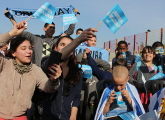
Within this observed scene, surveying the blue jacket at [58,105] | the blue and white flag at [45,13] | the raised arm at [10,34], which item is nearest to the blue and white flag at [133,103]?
the blue jacket at [58,105]

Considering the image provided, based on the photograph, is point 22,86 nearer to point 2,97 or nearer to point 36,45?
point 2,97

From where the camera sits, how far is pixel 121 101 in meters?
2.74

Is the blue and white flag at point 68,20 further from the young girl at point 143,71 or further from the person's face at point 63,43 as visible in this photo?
the person's face at point 63,43

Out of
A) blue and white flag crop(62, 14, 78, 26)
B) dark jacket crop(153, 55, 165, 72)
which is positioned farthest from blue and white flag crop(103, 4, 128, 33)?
dark jacket crop(153, 55, 165, 72)

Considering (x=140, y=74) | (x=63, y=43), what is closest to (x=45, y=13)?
(x=63, y=43)

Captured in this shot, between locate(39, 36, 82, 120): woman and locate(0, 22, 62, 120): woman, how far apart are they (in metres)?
0.19

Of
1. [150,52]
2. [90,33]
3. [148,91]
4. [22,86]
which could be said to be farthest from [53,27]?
[90,33]

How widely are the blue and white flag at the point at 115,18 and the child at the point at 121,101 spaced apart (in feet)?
2.40

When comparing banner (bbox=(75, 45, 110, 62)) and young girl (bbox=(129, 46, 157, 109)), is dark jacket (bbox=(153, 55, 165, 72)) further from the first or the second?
banner (bbox=(75, 45, 110, 62))

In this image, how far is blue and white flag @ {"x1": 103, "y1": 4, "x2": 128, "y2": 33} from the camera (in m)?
2.23

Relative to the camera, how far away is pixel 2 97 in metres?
2.10

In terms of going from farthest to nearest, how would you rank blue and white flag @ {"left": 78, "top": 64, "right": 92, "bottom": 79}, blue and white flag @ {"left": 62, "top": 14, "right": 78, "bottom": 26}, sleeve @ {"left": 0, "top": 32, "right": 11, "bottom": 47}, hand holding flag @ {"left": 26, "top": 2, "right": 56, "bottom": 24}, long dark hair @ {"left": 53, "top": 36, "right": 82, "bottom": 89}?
blue and white flag @ {"left": 62, "top": 14, "right": 78, "bottom": 26} → blue and white flag @ {"left": 78, "top": 64, "right": 92, "bottom": 79} → hand holding flag @ {"left": 26, "top": 2, "right": 56, "bottom": 24} → long dark hair @ {"left": 53, "top": 36, "right": 82, "bottom": 89} → sleeve @ {"left": 0, "top": 32, "right": 11, "bottom": 47}

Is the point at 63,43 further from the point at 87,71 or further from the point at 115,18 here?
the point at 87,71

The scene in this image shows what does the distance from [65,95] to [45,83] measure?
33 centimetres
